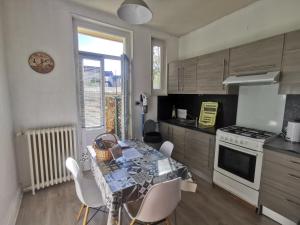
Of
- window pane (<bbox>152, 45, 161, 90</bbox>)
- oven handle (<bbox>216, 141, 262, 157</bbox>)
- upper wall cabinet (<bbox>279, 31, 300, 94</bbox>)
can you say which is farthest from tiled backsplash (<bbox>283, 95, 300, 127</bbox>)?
window pane (<bbox>152, 45, 161, 90</bbox>)

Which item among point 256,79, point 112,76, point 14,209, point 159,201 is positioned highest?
point 112,76

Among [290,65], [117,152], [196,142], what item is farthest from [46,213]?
[290,65]

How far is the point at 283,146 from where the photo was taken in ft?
5.45

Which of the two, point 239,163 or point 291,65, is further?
point 239,163

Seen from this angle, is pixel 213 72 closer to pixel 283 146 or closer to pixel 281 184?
pixel 283 146

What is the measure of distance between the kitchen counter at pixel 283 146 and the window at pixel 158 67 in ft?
7.10

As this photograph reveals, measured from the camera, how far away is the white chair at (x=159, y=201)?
1112 millimetres

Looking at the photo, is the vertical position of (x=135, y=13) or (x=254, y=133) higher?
(x=135, y=13)

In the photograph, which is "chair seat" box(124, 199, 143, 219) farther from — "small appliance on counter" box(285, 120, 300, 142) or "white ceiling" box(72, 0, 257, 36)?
"white ceiling" box(72, 0, 257, 36)

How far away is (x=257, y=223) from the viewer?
171 centimetres

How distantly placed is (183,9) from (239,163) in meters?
2.30

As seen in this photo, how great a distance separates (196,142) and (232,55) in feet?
4.62

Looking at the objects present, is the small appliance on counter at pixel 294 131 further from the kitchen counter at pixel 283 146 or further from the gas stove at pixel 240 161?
the gas stove at pixel 240 161

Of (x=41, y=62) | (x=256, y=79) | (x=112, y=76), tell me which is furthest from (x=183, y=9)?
(x=41, y=62)
